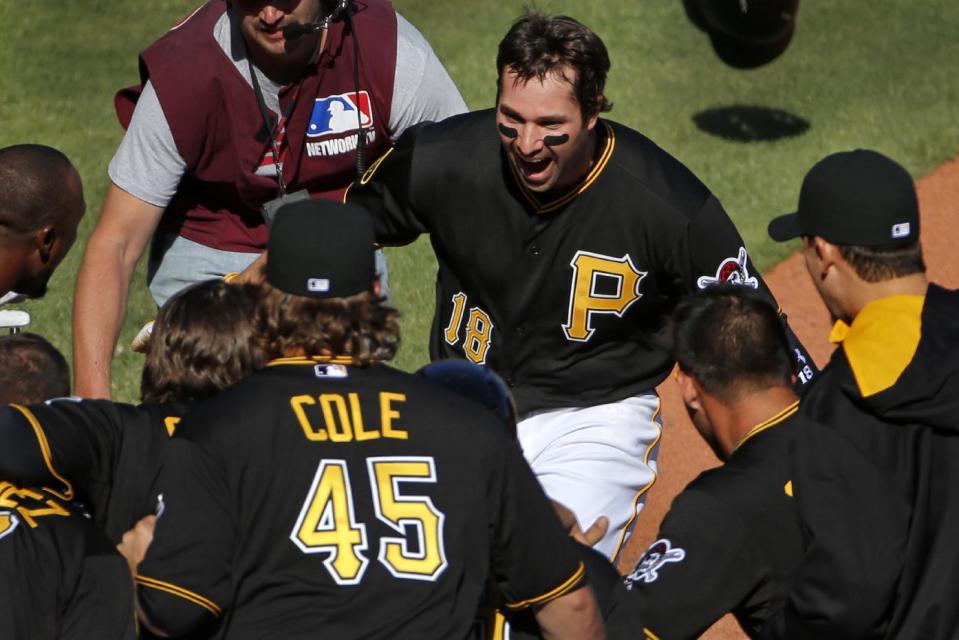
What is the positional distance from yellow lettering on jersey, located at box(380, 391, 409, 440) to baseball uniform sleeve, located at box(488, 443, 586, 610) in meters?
0.25

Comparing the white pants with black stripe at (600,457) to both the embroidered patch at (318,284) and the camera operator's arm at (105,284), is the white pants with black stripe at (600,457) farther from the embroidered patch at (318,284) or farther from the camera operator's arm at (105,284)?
the embroidered patch at (318,284)

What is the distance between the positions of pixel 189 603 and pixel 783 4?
7.96m

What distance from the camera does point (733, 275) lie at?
4855 mm

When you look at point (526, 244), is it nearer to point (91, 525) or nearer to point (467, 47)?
point (91, 525)

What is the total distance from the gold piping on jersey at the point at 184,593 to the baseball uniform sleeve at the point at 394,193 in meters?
2.14

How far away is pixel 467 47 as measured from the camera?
11.3m

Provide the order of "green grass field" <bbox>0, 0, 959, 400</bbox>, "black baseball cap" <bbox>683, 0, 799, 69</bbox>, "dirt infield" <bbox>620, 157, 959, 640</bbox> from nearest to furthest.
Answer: "dirt infield" <bbox>620, 157, 959, 640</bbox>, "green grass field" <bbox>0, 0, 959, 400</bbox>, "black baseball cap" <bbox>683, 0, 799, 69</bbox>

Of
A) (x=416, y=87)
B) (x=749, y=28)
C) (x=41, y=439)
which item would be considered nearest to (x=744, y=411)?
(x=41, y=439)

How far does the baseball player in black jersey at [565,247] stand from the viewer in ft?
15.8

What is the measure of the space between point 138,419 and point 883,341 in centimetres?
185

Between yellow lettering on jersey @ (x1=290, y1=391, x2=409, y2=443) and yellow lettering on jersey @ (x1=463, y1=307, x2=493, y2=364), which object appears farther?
yellow lettering on jersey @ (x1=463, y1=307, x2=493, y2=364)

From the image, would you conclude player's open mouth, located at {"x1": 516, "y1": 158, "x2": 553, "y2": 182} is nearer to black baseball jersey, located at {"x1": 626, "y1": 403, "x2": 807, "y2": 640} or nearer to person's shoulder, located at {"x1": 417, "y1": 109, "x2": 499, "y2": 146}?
person's shoulder, located at {"x1": 417, "y1": 109, "x2": 499, "y2": 146}

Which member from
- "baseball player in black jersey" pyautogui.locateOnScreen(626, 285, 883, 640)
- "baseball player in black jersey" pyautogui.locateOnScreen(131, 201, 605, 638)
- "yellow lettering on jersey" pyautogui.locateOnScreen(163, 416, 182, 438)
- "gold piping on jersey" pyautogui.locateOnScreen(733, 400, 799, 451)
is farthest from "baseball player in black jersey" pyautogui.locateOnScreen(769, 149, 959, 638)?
"yellow lettering on jersey" pyautogui.locateOnScreen(163, 416, 182, 438)

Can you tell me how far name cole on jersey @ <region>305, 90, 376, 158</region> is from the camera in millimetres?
5461
